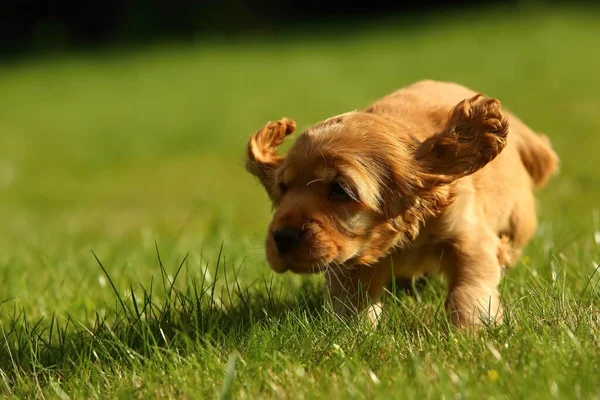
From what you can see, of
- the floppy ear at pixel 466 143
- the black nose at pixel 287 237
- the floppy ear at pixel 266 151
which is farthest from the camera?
the floppy ear at pixel 266 151

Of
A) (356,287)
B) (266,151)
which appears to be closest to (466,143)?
(356,287)

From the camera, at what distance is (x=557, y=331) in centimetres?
309

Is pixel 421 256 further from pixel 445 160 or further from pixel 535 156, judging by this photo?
pixel 535 156

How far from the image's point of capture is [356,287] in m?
3.85

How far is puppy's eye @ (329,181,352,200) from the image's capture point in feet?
11.2

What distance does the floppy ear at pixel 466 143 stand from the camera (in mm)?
3535

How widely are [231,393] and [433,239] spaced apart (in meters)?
1.27

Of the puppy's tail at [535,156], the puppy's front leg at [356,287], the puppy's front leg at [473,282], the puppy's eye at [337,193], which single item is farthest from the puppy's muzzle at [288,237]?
the puppy's tail at [535,156]

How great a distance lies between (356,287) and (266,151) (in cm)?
73

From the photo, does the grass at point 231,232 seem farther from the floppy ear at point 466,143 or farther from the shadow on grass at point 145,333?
the floppy ear at point 466,143

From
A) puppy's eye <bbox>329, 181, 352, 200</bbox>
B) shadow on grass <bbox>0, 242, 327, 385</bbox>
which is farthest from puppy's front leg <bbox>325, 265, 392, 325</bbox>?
puppy's eye <bbox>329, 181, 352, 200</bbox>

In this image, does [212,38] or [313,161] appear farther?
[212,38]

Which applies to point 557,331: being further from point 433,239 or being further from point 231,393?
point 231,393

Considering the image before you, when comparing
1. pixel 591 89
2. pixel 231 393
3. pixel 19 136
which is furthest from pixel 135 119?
pixel 231 393
